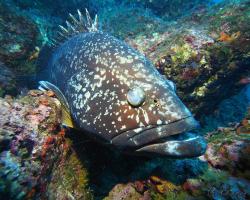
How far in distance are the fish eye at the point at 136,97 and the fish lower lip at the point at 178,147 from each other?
621 mm

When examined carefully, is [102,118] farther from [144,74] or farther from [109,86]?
[144,74]

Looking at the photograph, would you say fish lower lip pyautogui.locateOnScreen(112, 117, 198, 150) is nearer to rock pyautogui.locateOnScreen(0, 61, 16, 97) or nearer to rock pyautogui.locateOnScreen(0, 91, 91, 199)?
rock pyautogui.locateOnScreen(0, 91, 91, 199)

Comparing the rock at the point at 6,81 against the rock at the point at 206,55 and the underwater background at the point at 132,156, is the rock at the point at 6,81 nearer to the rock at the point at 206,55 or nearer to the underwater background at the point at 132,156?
the underwater background at the point at 132,156

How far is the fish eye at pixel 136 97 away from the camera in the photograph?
3.54m

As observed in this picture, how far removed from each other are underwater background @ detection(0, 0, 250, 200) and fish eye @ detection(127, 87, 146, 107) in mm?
1263

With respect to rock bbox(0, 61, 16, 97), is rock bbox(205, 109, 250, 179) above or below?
below

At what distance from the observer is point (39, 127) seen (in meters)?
3.56

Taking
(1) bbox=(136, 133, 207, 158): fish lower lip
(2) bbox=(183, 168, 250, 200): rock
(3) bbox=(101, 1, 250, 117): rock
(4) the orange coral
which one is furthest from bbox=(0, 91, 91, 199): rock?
(4) the orange coral

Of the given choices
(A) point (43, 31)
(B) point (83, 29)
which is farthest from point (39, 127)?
(A) point (43, 31)

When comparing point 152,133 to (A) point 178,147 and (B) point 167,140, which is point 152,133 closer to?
(B) point 167,140

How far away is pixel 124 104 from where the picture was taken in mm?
3682

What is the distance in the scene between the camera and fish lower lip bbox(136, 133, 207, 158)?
11.0ft

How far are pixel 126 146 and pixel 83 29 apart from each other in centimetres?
337

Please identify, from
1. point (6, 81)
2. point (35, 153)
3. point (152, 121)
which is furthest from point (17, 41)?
point (152, 121)
